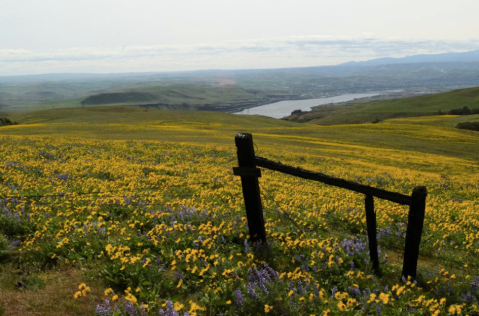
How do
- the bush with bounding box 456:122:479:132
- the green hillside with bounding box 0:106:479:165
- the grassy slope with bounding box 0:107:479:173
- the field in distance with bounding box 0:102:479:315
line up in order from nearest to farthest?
the field in distance with bounding box 0:102:479:315 < the grassy slope with bounding box 0:107:479:173 < the green hillside with bounding box 0:106:479:165 < the bush with bounding box 456:122:479:132

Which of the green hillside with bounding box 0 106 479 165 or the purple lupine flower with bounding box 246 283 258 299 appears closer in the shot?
the purple lupine flower with bounding box 246 283 258 299

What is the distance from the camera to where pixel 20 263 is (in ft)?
24.2

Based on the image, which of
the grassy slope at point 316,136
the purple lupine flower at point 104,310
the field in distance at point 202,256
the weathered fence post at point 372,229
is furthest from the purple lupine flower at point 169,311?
the grassy slope at point 316,136

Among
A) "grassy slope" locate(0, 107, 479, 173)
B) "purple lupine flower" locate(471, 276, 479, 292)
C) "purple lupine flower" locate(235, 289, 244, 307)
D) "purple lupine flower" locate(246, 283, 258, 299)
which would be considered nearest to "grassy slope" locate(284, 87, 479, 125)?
"grassy slope" locate(0, 107, 479, 173)

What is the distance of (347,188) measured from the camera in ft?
22.6

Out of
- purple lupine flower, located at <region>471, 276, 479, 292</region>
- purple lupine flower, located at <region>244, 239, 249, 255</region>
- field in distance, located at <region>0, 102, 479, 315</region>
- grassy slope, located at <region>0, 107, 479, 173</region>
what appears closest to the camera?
field in distance, located at <region>0, 102, 479, 315</region>

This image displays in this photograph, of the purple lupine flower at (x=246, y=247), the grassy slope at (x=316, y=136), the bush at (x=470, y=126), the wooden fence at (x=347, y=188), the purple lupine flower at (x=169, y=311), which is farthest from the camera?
the bush at (x=470, y=126)

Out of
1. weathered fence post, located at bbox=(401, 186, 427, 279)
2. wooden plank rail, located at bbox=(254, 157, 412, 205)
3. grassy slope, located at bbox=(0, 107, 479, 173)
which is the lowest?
grassy slope, located at bbox=(0, 107, 479, 173)

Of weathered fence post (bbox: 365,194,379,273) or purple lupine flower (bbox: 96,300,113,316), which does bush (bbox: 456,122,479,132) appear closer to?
weathered fence post (bbox: 365,194,379,273)

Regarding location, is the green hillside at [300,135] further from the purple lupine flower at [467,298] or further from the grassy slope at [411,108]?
the grassy slope at [411,108]

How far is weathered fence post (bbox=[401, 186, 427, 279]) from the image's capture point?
20.8 feet

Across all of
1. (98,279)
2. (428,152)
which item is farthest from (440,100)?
(98,279)

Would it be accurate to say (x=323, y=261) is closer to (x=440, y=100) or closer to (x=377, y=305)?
(x=377, y=305)

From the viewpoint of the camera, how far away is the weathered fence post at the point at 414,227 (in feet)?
20.8
